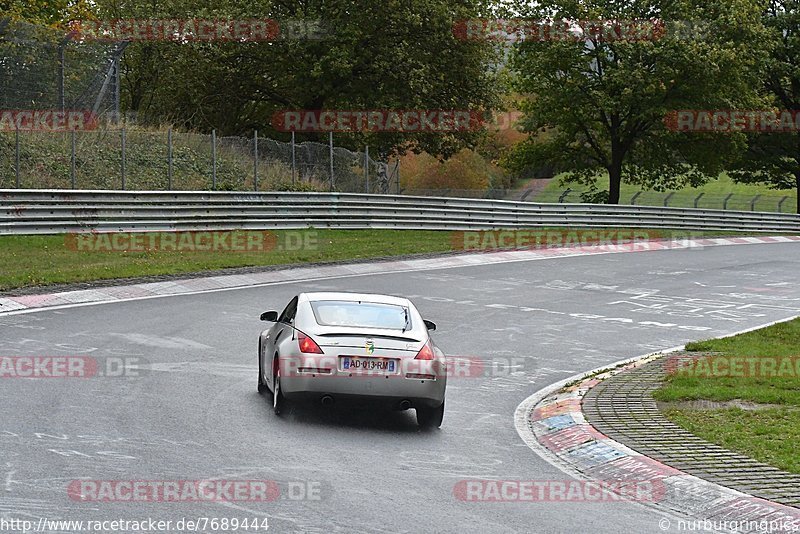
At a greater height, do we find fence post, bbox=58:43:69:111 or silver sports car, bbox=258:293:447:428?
fence post, bbox=58:43:69:111

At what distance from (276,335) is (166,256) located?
46.4 feet

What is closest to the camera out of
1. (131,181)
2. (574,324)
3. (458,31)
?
(574,324)

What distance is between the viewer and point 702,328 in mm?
19094

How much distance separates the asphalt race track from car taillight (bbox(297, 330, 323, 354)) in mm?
704

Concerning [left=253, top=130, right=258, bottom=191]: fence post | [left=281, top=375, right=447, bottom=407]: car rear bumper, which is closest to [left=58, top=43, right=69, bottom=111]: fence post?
[left=253, top=130, right=258, bottom=191]: fence post

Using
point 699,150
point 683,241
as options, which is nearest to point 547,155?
point 699,150

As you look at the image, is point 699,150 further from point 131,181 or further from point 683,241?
point 131,181

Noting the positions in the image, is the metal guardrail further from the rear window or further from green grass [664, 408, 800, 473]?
green grass [664, 408, 800, 473]

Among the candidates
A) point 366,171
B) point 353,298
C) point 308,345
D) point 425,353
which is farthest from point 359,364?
point 366,171

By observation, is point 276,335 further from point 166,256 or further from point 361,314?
point 166,256

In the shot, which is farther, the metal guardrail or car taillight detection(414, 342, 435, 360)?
the metal guardrail

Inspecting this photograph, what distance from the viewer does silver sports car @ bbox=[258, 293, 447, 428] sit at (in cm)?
1079

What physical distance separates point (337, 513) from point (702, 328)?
1270 centimetres

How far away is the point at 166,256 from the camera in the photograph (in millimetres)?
25547
